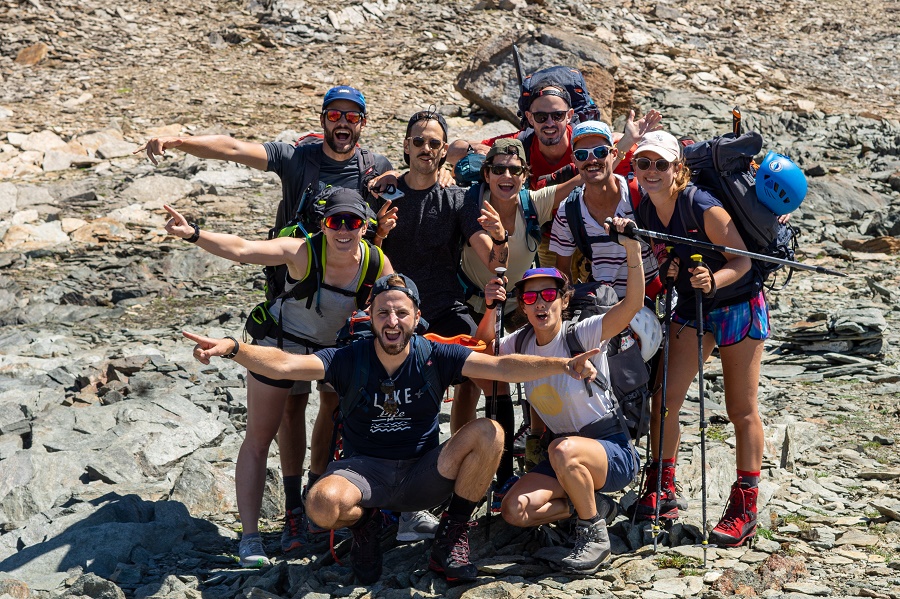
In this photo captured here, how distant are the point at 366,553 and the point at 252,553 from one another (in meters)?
1.01

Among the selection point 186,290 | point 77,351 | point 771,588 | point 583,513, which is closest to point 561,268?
point 583,513

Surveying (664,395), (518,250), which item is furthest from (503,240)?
(664,395)

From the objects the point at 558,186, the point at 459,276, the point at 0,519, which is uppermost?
the point at 558,186

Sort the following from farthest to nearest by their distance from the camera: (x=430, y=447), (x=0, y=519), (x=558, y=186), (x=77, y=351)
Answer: (x=77, y=351) → (x=0, y=519) → (x=558, y=186) → (x=430, y=447)

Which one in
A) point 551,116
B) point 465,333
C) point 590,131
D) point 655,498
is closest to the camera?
point 590,131

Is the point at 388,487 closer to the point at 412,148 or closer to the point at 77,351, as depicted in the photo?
the point at 412,148

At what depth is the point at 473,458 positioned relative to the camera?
6809mm

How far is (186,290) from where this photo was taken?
53.2 feet

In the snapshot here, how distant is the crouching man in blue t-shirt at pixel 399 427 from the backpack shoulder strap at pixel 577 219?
1.18 metres

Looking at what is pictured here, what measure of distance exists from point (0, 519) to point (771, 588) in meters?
6.47

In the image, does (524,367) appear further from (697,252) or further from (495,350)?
(697,252)

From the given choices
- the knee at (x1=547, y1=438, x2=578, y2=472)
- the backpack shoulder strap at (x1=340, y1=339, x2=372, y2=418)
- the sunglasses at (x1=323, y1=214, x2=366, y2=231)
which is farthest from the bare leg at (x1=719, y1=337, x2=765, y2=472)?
the sunglasses at (x1=323, y1=214, x2=366, y2=231)

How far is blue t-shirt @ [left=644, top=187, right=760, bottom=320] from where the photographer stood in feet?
22.6

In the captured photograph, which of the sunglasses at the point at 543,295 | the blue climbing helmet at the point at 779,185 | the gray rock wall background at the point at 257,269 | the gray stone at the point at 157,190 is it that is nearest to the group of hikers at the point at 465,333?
the sunglasses at the point at 543,295
